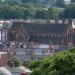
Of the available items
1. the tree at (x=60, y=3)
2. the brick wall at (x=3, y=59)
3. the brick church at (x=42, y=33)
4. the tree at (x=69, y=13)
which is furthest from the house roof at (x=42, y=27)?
the tree at (x=60, y=3)

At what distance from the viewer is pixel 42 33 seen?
5731 cm

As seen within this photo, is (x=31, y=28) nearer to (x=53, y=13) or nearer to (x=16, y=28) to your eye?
(x=16, y=28)

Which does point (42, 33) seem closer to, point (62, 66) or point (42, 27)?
point (42, 27)

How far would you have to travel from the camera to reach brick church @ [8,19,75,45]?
183 feet

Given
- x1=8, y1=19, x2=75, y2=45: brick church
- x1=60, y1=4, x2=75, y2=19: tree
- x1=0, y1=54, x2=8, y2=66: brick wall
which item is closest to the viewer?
x1=0, y1=54, x2=8, y2=66: brick wall

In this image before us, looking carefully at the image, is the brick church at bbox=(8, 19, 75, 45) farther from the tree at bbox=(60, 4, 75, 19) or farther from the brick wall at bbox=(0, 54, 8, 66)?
the brick wall at bbox=(0, 54, 8, 66)

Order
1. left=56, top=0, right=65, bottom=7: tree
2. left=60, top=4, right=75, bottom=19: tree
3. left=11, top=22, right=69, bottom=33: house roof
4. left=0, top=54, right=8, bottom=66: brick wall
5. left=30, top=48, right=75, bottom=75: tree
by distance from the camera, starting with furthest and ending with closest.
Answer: left=56, top=0, right=65, bottom=7: tree, left=60, top=4, right=75, bottom=19: tree, left=11, top=22, right=69, bottom=33: house roof, left=0, top=54, right=8, bottom=66: brick wall, left=30, top=48, right=75, bottom=75: tree

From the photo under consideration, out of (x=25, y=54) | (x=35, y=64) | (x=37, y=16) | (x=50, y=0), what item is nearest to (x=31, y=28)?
(x=25, y=54)

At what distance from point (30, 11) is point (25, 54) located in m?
38.1

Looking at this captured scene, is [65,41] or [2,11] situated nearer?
[65,41]

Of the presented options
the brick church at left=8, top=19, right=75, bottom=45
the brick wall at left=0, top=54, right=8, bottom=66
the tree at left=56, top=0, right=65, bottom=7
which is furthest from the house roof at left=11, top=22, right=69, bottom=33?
the tree at left=56, top=0, right=65, bottom=7

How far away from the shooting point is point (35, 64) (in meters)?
19.8

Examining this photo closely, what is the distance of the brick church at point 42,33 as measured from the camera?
183 feet

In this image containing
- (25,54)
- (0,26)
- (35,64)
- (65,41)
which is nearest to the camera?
(35,64)
